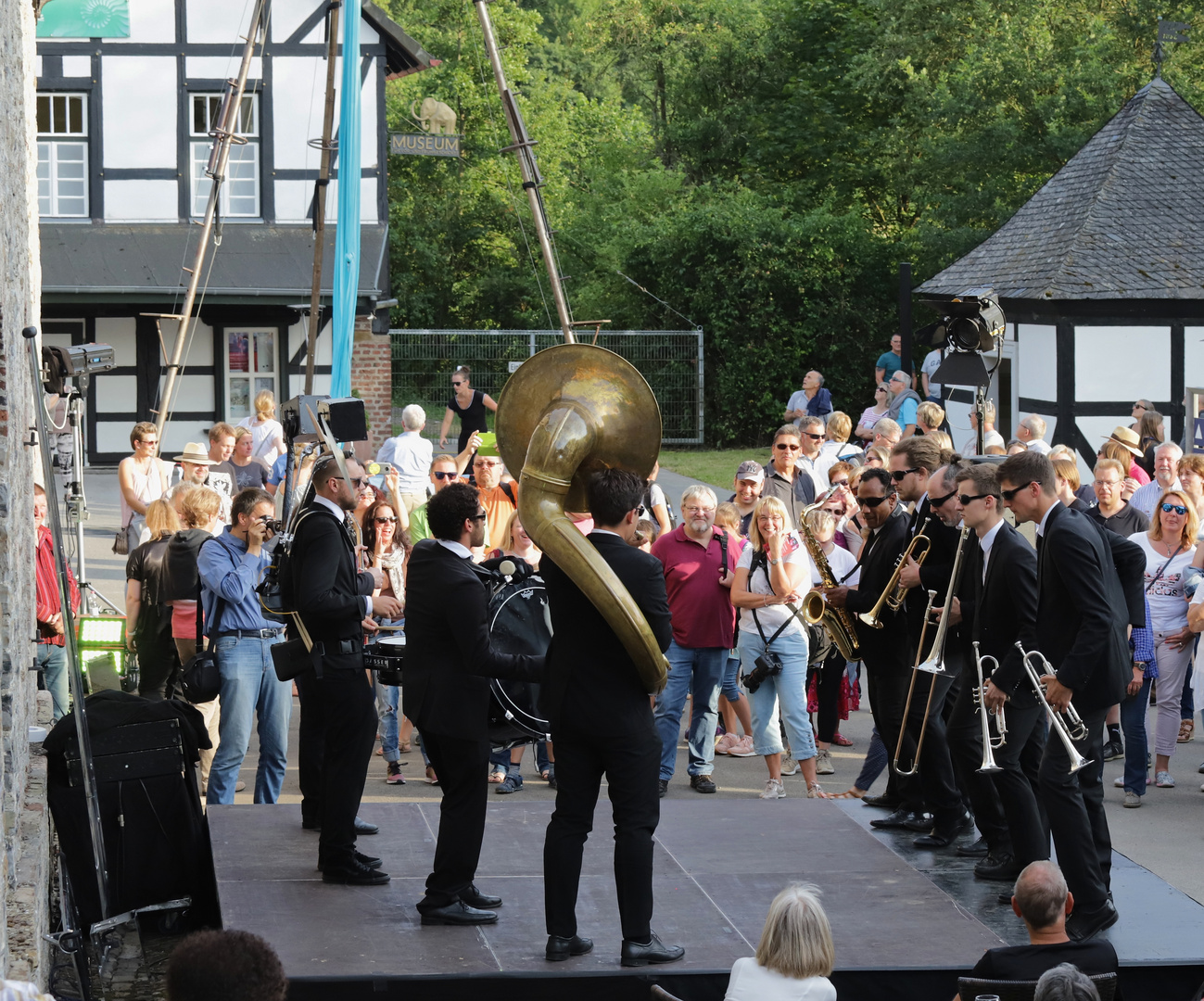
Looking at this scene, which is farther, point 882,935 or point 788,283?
point 788,283

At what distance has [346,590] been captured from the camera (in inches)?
260

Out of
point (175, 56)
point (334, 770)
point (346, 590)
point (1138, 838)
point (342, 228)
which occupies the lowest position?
point (1138, 838)

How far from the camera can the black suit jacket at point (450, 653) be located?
5.96 m

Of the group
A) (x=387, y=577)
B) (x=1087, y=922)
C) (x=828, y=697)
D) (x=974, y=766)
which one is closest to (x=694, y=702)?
(x=828, y=697)

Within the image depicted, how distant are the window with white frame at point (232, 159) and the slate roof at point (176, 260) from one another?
0.32 m

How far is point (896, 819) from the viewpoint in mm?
7586

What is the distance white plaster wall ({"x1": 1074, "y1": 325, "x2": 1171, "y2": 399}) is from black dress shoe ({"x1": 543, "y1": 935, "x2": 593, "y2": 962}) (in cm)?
1522

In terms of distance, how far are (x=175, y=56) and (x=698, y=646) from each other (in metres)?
18.1

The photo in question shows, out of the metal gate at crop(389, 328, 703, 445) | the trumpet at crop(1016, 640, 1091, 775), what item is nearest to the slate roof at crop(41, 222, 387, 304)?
the metal gate at crop(389, 328, 703, 445)

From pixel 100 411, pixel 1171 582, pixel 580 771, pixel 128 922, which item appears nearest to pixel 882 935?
pixel 580 771

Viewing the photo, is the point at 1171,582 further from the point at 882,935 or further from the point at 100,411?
the point at 100,411

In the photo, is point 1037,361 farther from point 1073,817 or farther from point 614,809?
point 614,809

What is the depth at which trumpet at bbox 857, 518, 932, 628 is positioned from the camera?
7.23m

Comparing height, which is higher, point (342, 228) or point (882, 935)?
point (342, 228)
